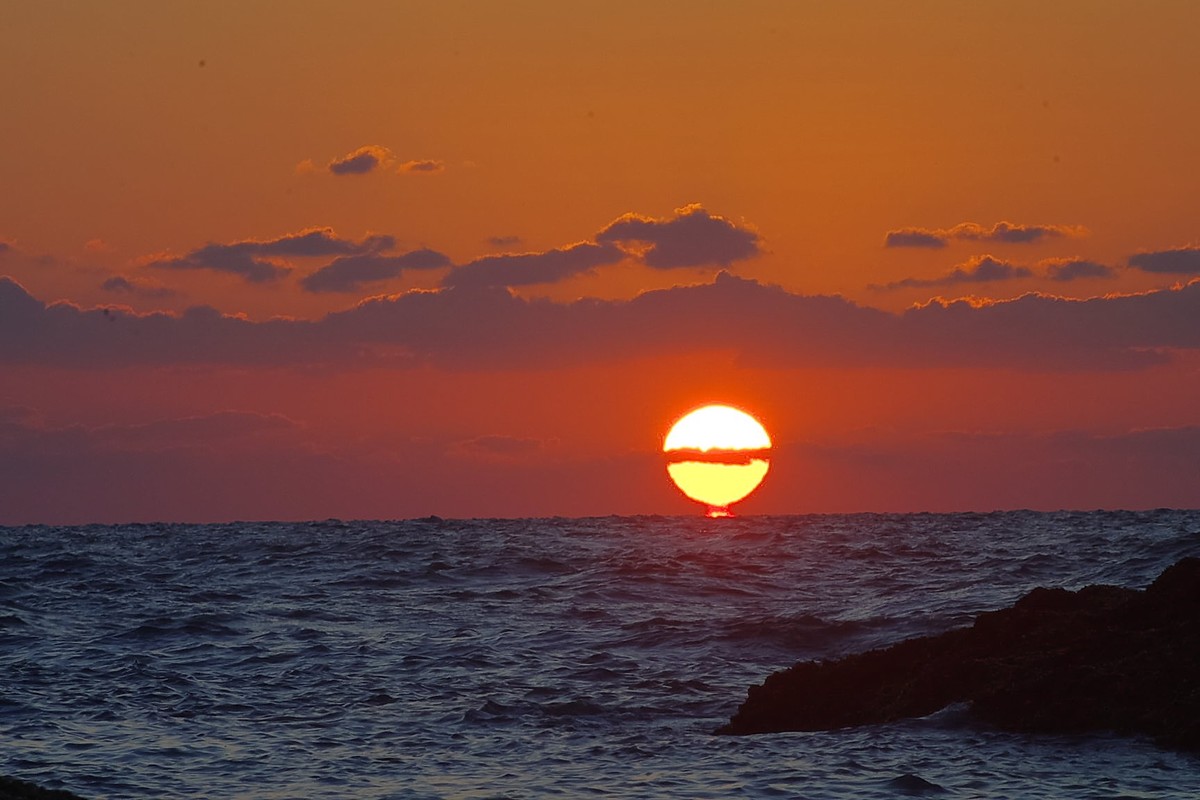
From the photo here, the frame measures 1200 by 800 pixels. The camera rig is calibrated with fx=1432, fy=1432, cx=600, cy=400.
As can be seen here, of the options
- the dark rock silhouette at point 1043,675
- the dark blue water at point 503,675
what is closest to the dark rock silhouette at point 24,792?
the dark blue water at point 503,675

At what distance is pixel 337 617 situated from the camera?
100ft

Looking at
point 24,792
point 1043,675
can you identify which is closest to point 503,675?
point 1043,675

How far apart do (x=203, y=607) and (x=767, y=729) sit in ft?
61.4

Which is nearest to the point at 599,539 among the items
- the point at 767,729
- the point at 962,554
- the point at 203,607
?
the point at 962,554

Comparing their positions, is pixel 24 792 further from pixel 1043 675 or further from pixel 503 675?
pixel 503 675

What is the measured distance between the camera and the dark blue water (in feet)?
47.6

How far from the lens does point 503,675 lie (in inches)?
880

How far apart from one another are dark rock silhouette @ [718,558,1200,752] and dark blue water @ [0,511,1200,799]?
0.51m

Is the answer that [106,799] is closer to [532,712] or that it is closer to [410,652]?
[532,712]

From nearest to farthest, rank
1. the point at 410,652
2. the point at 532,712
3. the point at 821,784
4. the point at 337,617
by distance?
the point at 821,784 < the point at 532,712 < the point at 410,652 < the point at 337,617

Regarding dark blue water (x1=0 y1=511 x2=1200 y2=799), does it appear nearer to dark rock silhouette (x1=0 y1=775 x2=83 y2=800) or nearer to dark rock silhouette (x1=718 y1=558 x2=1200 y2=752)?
dark rock silhouette (x1=718 y1=558 x2=1200 y2=752)

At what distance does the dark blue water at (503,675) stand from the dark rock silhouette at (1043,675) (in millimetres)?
510

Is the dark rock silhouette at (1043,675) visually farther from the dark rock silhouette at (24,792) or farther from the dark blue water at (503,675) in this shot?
the dark rock silhouette at (24,792)

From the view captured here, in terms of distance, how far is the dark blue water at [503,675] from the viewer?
1452 centimetres
